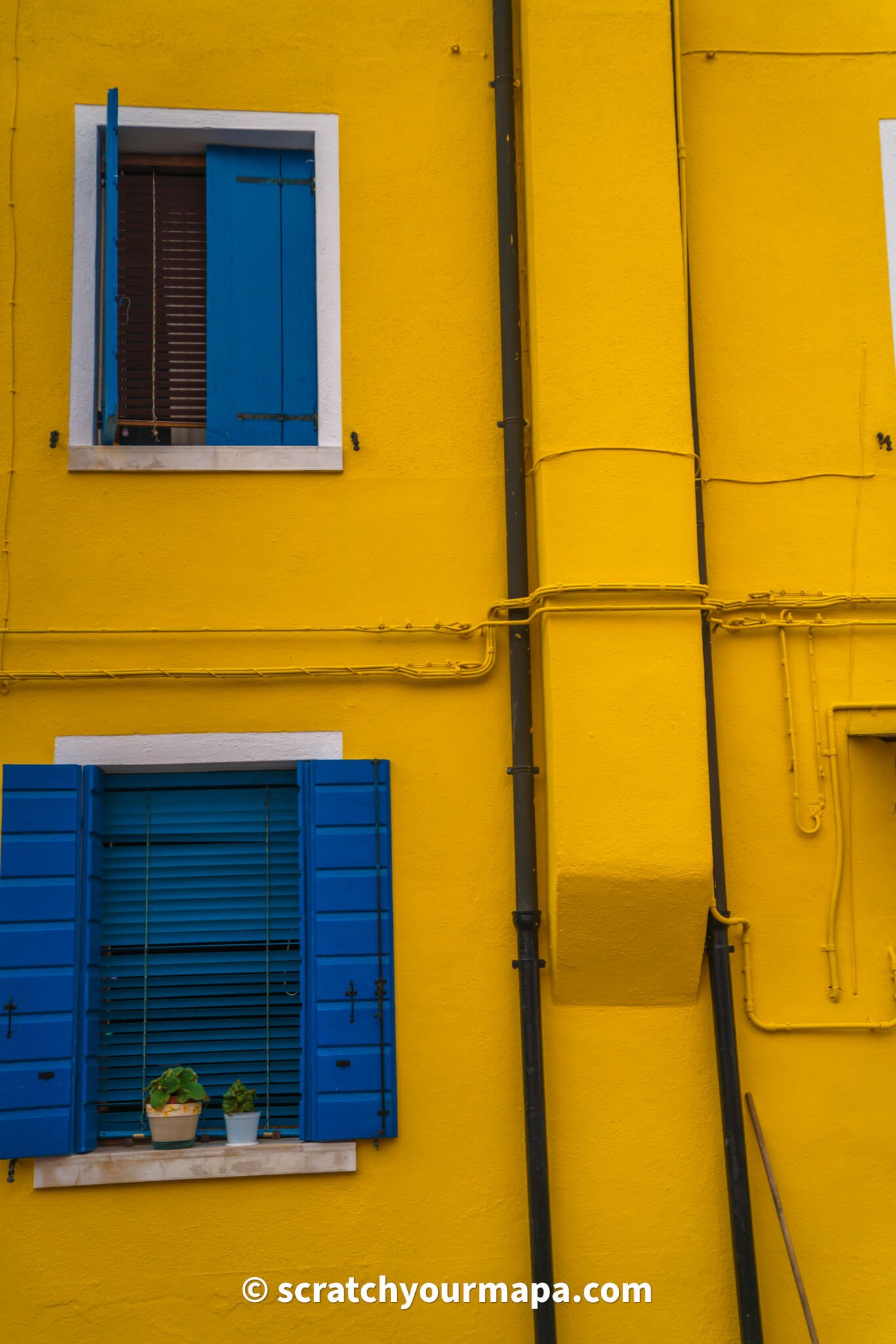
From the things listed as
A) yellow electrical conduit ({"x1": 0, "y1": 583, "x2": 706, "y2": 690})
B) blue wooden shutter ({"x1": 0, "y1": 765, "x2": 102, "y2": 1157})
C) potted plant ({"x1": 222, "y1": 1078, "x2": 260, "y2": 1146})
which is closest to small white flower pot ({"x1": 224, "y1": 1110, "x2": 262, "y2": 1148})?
potted plant ({"x1": 222, "y1": 1078, "x2": 260, "y2": 1146})

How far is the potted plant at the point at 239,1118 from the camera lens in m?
5.56

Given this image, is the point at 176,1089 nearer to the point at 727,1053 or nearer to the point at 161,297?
the point at 727,1053


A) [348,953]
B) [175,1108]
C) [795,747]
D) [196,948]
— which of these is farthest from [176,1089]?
[795,747]

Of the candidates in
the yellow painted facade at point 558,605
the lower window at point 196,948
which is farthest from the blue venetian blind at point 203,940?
the yellow painted facade at point 558,605

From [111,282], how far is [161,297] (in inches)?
18.6

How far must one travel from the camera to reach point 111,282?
5.88 meters

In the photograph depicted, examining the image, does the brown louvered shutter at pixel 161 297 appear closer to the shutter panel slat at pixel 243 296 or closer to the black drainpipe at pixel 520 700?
the shutter panel slat at pixel 243 296

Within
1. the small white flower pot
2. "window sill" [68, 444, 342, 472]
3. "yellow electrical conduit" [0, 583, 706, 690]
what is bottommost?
the small white flower pot

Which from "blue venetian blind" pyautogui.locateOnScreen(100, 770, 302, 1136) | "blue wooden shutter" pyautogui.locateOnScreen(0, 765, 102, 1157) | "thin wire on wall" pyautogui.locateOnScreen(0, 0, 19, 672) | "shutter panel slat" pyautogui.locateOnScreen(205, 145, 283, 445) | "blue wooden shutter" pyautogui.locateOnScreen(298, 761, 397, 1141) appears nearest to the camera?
"blue wooden shutter" pyautogui.locateOnScreen(0, 765, 102, 1157)

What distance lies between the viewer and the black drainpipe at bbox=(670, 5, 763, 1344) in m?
5.46

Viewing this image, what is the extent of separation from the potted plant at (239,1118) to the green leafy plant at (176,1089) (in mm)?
113

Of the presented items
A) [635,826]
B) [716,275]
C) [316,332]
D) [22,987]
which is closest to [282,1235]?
[22,987]

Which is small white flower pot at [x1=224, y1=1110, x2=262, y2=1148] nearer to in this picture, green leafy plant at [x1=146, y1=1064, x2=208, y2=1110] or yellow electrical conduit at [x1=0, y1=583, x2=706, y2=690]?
green leafy plant at [x1=146, y1=1064, x2=208, y2=1110]

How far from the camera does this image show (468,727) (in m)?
5.94
